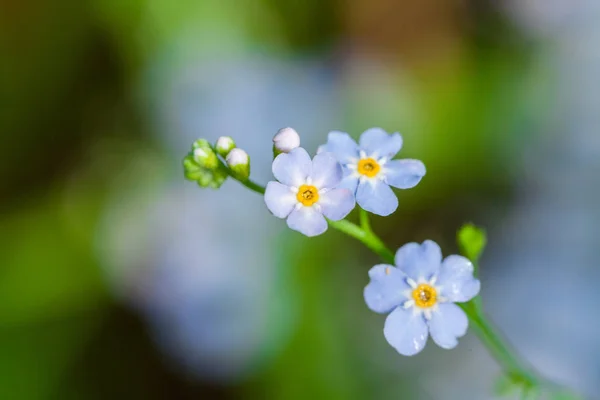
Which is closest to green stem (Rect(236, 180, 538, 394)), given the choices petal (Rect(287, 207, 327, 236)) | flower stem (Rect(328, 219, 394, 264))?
flower stem (Rect(328, 219, 394, 264))

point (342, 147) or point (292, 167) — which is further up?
point (342, 147)

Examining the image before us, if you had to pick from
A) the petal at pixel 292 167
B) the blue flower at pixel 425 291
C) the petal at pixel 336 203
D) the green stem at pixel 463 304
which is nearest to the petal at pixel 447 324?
the blue flower at pixel 425 291

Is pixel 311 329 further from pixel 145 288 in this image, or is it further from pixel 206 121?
pixel 206 121

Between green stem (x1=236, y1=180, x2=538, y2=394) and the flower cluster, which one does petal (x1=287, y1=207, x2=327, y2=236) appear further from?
green stem (x1=236, y1=180, x2=538, y2=394)

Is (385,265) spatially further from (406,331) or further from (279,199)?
(279,199)

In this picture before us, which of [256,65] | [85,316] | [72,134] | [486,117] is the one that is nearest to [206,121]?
[256,65]

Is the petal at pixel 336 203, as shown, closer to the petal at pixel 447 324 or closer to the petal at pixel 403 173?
the petal at pixel 403 173

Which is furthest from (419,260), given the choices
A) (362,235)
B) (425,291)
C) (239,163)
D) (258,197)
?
(258,197)
